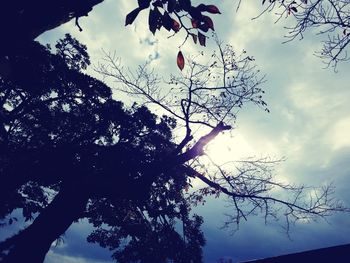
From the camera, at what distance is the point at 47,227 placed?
7.12m

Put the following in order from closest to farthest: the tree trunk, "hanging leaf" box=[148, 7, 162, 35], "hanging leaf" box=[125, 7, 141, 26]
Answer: "hanging leaf" box=[125, 7, 141, 26], "hanging leaf" box=[148, 7, 162, 35], the tree trunk

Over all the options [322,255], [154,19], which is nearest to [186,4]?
[154,19]

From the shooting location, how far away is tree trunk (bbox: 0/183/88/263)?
682 centimetres

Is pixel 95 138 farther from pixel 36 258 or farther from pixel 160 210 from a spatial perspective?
pixel 36 258

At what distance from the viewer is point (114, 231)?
13781 mm

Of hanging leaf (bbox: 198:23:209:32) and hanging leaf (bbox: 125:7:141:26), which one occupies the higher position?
hanging leaf (bbox: 198:23:209:32)

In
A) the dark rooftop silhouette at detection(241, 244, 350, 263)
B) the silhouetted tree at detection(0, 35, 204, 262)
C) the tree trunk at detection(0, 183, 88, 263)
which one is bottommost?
the dark rooftop silhouette at detection(241, 244, 350, 263)

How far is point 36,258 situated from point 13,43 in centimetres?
667

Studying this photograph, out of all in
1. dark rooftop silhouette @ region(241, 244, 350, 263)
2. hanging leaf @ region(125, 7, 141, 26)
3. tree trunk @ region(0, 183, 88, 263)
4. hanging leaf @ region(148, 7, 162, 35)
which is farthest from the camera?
dark rooftop silhouette @ region(241, 244, 350, 263)

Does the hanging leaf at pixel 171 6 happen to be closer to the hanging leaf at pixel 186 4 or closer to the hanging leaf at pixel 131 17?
the hanging leaf at pixel 186 4

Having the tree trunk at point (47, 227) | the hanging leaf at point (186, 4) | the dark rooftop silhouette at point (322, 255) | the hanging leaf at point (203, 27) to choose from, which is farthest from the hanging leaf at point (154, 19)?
the dark rooftop silhouette at point (322, 255)

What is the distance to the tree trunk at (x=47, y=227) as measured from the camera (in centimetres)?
682

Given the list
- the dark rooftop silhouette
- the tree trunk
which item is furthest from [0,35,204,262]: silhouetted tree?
the dark rooftop silhouette

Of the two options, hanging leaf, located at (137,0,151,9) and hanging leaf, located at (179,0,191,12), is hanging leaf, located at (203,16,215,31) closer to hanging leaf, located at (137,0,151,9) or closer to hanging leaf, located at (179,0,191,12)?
hanging leaf, located at (179,0,191,12)
